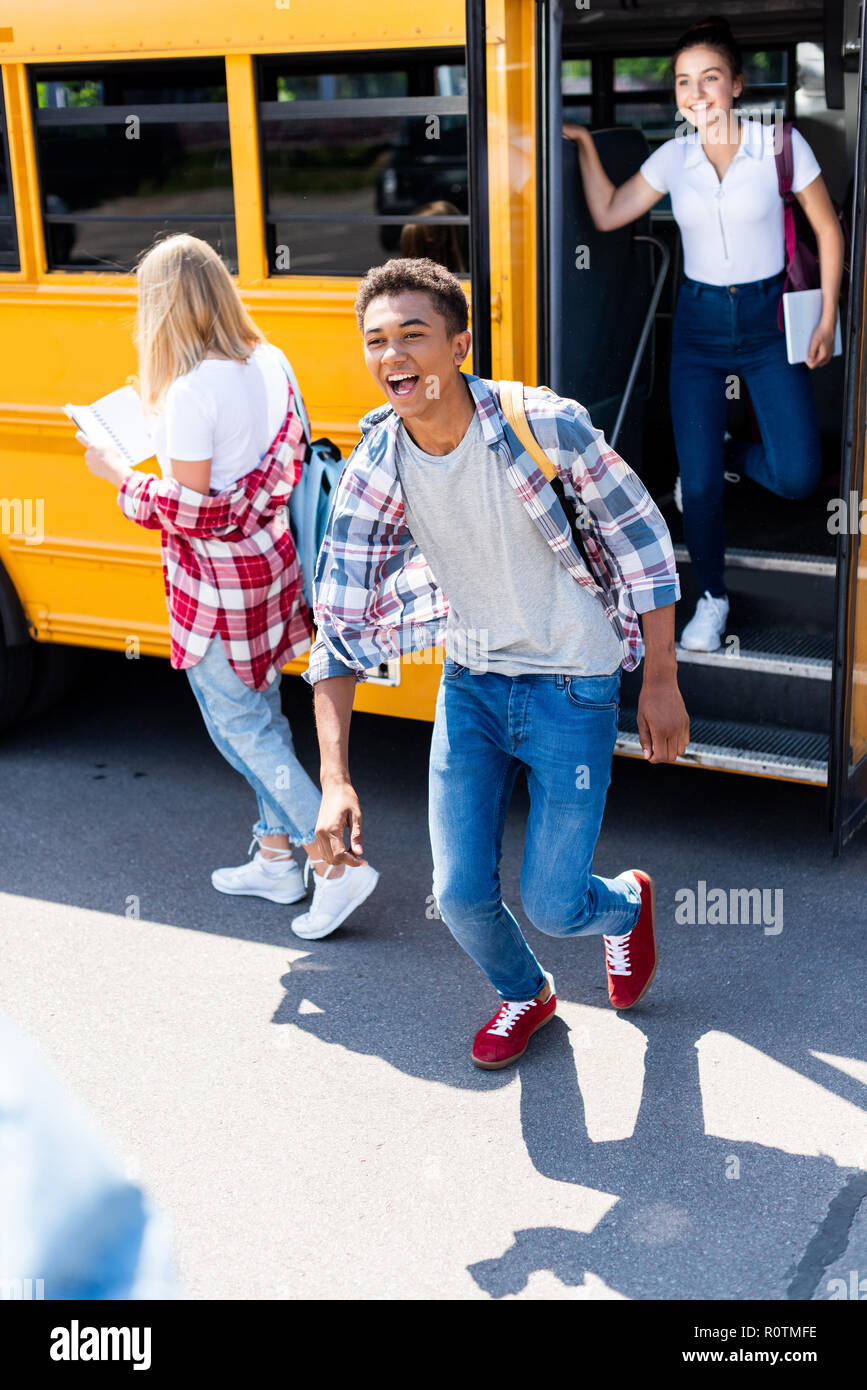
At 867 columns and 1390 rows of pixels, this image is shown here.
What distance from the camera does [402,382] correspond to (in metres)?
2.64

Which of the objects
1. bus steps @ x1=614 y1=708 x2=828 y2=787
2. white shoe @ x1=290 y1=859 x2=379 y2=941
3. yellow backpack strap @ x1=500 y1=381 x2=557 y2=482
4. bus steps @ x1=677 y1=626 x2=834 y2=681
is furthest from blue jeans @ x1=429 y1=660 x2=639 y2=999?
bus steps @ x1=677 y1=626 x2=834 y2=681

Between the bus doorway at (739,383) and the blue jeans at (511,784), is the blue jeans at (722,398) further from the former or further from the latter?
the blue jeans at (511,784)

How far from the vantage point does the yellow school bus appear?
3.69 meters

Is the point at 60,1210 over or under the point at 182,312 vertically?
under

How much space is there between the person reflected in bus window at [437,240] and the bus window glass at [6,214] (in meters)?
1.31

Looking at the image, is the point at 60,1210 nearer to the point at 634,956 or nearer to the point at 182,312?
the point at 634,956

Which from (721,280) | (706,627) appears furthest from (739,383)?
(706,627)

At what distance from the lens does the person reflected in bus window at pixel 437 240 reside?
152 inches

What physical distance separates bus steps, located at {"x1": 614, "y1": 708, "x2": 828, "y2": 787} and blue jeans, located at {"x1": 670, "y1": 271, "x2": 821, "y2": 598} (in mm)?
416

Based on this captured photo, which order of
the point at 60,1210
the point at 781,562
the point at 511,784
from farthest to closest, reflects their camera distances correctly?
the point at 781,562 → the point at 511,784 → the point at 60,1210

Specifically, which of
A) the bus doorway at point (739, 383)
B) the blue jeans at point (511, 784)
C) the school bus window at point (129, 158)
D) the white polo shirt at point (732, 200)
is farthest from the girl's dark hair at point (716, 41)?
the blue jeans at point (511, 784)

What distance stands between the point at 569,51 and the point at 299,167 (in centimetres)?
191

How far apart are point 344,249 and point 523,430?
1.56 m
